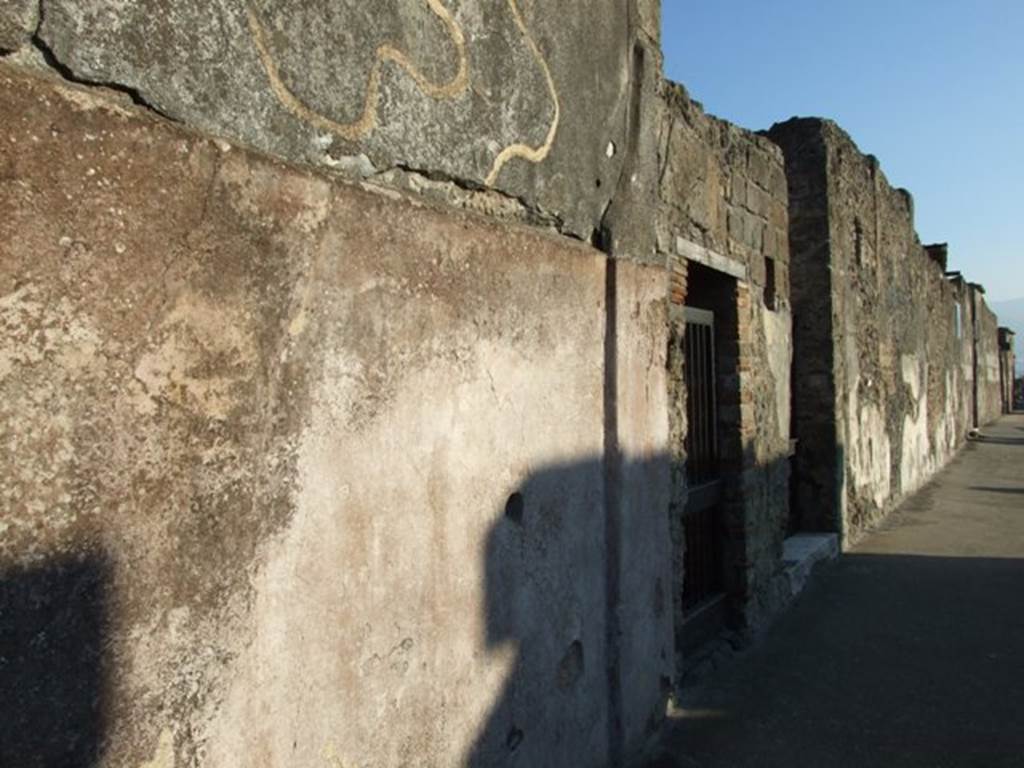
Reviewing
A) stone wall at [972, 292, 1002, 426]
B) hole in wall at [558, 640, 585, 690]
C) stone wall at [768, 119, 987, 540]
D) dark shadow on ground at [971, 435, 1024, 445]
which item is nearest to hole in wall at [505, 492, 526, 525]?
hole in wall at [558, 640, 585, 690]

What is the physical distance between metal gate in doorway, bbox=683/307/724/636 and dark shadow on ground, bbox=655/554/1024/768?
15.2 inches

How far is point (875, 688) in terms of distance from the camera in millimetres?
3514

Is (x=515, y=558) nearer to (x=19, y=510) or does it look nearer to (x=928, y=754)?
(x=19, y=510)


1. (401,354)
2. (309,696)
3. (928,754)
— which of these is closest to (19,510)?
(309,696)

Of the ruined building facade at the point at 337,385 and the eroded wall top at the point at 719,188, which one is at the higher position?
the eroded wall top at the point at 719,188

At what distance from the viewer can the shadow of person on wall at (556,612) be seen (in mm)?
2010

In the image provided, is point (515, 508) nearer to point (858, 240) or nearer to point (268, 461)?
point (268, 461)

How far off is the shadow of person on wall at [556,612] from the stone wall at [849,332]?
3938mm

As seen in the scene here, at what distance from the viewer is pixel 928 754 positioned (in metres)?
2.92

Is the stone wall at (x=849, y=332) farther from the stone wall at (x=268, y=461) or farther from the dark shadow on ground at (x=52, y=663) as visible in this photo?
the dark shadow on ground at (x=52, y=663)

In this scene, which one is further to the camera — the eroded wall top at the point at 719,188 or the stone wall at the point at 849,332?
the stone wall at the point at 849,332

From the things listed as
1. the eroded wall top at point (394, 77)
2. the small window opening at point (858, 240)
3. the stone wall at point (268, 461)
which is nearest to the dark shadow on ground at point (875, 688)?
→ the stone wall at point (268, 461)

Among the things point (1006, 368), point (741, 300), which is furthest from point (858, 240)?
point (1006, 368)

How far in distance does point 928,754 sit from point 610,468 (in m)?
1.73
